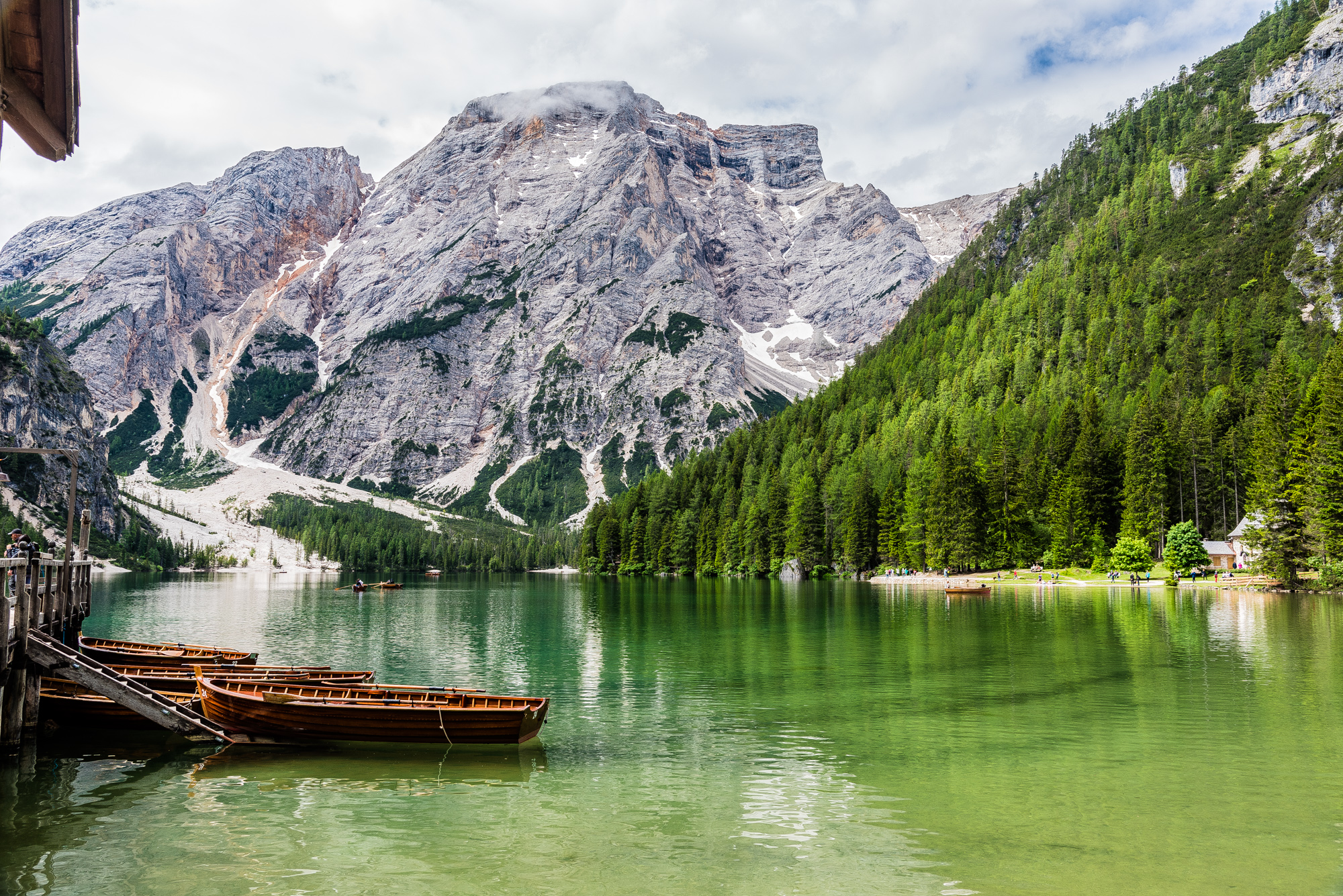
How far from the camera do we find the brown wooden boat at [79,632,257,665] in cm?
3859

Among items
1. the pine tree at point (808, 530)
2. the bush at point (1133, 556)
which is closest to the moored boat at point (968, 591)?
the bush at point (1133, 556)

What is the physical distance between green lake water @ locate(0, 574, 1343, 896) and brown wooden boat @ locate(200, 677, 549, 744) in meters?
0.70

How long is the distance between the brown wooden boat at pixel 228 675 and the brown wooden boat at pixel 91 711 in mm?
1263

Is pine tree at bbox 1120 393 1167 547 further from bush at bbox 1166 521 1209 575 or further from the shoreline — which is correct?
the shoreline

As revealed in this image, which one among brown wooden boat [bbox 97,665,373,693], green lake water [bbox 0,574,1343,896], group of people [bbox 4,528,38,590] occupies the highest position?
group of people [bbox 4,528,38,590]

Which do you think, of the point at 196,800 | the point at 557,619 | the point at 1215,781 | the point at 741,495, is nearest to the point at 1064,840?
the point at 1215,781

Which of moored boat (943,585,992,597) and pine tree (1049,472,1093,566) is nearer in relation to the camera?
moored boat (943,585,992,597)

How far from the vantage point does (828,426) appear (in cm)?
18712

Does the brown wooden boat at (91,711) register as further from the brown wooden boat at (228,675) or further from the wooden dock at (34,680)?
the brown wooden boat at (228,675)

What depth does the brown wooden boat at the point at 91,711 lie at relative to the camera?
3102cm

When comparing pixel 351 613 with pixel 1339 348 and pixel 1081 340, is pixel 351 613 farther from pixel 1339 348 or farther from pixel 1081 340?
pixel 1081 340

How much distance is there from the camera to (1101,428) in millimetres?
131375

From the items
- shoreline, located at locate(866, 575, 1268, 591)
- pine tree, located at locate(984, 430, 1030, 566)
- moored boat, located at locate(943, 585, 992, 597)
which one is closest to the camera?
shoreline, located at locate(866, 575, 1268, 591)

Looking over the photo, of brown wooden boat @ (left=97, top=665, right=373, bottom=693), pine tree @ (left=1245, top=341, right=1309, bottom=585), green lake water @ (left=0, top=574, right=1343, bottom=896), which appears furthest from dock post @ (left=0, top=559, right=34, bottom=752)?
pine tree @ (left=1245, top=341, right=1309, bottom=585)
